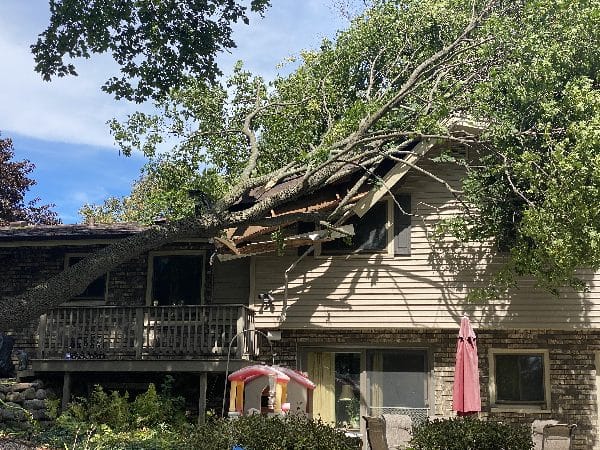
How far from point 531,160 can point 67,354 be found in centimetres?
1038

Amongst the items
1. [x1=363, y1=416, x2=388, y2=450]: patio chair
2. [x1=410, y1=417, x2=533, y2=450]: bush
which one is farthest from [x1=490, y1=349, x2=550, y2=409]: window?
[x1=410, y1=417, x2=533, y2=450]: bush

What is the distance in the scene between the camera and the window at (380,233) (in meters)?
15.9

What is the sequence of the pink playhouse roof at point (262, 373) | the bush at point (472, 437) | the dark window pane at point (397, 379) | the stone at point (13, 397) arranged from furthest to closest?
the dark window pane at point (397, 379) → the stone at point (13, 397) → the pink playhouse roof at point (262, 373) → the bush at point (472, 437)

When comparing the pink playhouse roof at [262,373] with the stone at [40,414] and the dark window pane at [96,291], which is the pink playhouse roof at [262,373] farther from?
the dark window pane at [96,291]

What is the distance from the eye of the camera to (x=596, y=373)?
1562cm

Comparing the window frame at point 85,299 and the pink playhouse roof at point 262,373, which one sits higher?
the window frame at point 85,299

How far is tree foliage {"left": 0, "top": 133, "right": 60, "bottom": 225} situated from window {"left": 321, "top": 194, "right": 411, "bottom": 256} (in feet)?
76.0

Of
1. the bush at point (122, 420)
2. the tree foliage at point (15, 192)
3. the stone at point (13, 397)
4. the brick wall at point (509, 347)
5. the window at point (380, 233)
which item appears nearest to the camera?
the bush at point (122, 420)

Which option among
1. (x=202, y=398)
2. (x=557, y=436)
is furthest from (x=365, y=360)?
(x=557, y=436)

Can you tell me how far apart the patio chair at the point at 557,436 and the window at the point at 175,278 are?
331 inches

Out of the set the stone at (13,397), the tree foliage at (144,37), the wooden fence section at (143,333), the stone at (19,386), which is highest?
the tree foliage at (144,37)

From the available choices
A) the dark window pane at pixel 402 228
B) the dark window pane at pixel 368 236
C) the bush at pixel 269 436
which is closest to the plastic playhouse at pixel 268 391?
the bush at pixel 269 436

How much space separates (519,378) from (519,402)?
0.52 m

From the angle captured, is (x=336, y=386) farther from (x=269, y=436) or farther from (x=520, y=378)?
(x=269, y=436)
